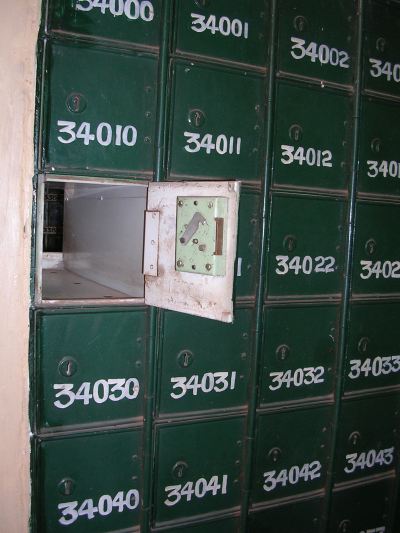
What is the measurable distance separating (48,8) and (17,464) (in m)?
1.68

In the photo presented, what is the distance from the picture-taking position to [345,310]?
Result: 89.5 inches

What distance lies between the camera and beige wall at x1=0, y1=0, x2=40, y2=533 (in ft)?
5.47

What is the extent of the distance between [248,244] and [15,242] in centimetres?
95

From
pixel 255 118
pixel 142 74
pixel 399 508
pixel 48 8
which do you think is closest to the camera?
pixel 48 8

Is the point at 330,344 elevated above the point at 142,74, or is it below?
below

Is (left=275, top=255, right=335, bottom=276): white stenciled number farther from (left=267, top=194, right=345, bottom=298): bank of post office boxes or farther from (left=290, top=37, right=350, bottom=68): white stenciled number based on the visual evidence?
(left=290, top=37, right=350, bottom=68): white stenciled number

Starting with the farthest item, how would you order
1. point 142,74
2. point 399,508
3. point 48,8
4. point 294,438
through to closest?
point 399,508
point 294,438
point 142,74
point 48,8

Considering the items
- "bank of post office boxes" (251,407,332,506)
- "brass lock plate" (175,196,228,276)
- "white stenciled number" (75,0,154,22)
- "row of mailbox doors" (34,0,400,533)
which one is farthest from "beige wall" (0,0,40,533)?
"bank of post office boxes" (251,407,332,506)

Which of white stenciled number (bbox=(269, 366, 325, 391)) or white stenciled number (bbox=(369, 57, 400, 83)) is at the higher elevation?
white stenciled number (bbox=(369, 57, 400, 83))

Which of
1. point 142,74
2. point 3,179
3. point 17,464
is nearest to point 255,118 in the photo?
point 142,74

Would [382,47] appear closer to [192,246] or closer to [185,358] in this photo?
[192,246]

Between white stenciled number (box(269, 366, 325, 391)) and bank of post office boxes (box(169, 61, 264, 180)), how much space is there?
91 cm

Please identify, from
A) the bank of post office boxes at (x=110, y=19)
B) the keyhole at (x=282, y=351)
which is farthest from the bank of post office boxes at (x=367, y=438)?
the bank of post office boxes at (x=110, y=19)

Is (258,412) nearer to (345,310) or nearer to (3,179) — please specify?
(345,310)
